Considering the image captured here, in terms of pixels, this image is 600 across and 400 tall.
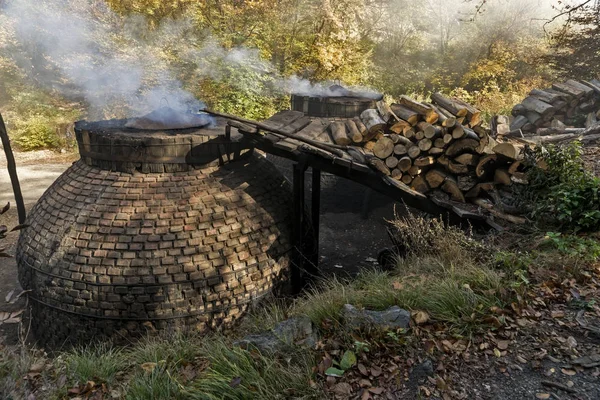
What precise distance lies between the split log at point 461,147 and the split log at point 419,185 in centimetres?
55

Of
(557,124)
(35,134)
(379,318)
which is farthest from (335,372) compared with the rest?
(35,134)

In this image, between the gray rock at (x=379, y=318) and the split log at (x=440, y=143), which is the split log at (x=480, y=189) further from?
the gray rock at (x=379, y=318)

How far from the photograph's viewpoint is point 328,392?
125 inches

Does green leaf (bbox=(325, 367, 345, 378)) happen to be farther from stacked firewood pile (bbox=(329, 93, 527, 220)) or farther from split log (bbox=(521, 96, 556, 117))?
split log (bbox=(521, 96, 556, 117))

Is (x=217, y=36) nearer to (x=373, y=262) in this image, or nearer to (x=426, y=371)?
(x=373, y=262)

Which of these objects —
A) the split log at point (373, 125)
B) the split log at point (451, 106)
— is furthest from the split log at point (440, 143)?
the split log at point (451, 106)

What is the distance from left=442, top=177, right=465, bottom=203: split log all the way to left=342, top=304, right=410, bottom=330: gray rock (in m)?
3.14

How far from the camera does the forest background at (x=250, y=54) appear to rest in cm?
1544

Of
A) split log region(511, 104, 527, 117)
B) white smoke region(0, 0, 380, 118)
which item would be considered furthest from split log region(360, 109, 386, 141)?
white smoke region(0, 0, 380, 118)

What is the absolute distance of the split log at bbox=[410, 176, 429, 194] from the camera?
642cm

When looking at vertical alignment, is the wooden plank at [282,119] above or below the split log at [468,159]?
above

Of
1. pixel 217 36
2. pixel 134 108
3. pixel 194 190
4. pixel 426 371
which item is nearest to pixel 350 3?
pixel 217 36

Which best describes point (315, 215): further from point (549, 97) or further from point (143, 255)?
point (549, 97)

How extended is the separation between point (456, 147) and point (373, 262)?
2572 mm
